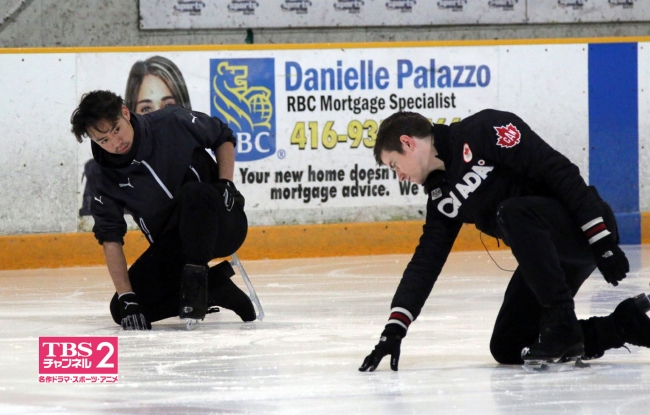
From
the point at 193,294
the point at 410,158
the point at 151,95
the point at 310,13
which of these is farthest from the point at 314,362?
the point at 310,13

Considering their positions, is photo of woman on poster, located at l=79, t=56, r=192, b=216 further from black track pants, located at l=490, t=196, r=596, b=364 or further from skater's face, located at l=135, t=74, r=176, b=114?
black track pants, located at l=490, t=196, r=596, b=364

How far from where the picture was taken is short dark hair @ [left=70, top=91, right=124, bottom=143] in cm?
353

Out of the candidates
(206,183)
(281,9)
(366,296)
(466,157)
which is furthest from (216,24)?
(466,157)

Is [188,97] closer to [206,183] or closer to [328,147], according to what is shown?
[328,147]

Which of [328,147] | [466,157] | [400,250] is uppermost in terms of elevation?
[466,157]

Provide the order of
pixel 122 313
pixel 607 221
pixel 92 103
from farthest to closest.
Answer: pixel 122 313
pixel 92 103
pixel 607 221

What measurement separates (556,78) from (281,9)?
228 cm

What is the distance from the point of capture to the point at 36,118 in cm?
618

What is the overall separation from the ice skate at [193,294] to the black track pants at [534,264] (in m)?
1.17

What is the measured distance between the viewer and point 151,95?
6262 mm

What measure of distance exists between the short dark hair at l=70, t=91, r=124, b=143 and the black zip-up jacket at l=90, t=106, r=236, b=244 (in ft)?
0.54

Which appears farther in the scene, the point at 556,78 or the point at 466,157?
the point at 556,78

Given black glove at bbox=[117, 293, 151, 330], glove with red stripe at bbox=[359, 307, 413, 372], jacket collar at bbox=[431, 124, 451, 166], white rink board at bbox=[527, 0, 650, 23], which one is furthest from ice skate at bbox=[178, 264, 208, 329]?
white rink board at bbox=[527, 0, 650, 23]

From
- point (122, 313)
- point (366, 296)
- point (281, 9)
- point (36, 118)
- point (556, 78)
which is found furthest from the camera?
point (281, 9)
